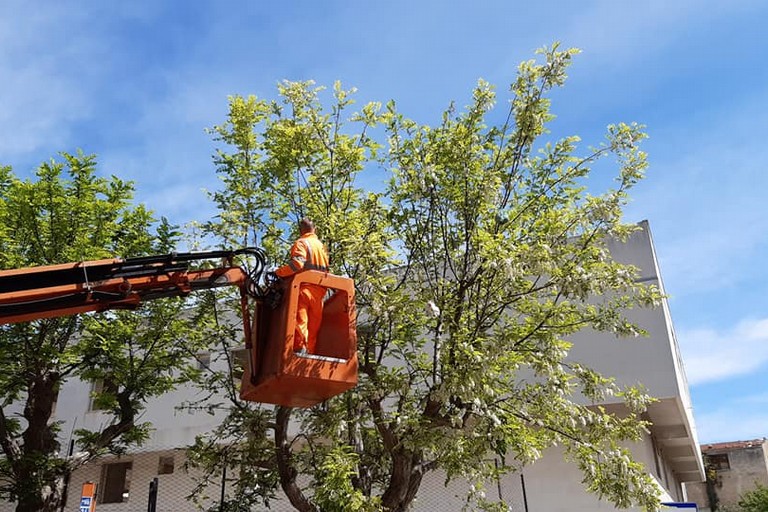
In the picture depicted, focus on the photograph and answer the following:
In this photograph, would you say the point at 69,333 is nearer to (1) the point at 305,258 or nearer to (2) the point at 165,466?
(1) the point at 305,258

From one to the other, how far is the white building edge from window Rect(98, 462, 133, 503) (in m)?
0.03

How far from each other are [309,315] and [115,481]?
728 inches

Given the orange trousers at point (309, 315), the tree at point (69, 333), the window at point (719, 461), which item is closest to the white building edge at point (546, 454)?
the tree at point (69, 333)

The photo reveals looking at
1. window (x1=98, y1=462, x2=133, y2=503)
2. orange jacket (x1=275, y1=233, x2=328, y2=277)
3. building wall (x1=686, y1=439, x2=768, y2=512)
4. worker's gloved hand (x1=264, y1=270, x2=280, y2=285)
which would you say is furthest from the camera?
building wall (x1=686, y1=439, x2=768, y2=512)

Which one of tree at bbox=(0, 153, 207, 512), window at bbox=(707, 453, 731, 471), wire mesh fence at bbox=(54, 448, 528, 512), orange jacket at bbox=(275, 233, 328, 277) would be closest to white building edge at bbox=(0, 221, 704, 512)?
wire mesh fence at bbox=(54, 448, 528, 512)

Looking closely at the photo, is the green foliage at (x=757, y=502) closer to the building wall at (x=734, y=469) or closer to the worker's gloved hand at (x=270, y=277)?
the building wall at (x=734, y=469)

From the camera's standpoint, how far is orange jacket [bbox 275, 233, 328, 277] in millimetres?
7258

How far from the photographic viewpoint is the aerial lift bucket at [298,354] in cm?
691

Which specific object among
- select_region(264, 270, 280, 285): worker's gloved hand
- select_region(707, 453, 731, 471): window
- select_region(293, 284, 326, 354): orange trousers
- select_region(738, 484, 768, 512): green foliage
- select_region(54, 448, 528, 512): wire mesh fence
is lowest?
select_region(738, 484, 768, 512): green foliage

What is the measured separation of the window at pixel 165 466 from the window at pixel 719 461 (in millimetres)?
41874

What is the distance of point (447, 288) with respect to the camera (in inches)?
395

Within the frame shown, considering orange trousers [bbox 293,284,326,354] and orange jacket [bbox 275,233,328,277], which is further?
orange jacket [bbox 275,233,328,277]

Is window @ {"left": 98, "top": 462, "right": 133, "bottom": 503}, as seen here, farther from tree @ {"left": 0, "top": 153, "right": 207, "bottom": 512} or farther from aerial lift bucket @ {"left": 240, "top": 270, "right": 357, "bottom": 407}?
aerial lift bucket @ {"left": 240, "top": 270, "right": 357, "bottom": 407}

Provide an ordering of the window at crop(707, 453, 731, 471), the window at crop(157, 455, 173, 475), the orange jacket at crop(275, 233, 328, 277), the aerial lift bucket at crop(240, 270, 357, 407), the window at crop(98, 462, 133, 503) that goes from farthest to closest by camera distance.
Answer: the window at crop(707, 453, 731, 471)
the window at crop(98, 462, 133, 503)
the window at crop(157, 455, 173, 475)
the orange jacket at crop(275, 233, 328, 277)
the aerial lift bucket at crop(240, 270, 357, 407)
